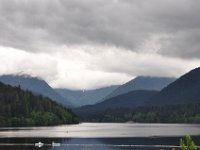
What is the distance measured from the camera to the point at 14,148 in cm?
17325

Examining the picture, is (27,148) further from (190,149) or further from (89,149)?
(190,149)

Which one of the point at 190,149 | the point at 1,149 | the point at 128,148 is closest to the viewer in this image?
the point at 190,149

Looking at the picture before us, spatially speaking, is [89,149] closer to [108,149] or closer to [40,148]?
[108,149]

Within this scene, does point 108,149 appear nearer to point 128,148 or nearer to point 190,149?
point 128,148

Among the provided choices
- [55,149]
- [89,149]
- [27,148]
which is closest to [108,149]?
[89,149]

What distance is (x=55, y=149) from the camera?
175 meters

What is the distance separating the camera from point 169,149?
17525 centimetres

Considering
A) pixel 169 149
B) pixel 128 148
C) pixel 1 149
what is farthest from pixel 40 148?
pixel 169 149

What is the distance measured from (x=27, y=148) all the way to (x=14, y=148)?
577cm

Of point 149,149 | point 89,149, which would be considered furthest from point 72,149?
point 149,149

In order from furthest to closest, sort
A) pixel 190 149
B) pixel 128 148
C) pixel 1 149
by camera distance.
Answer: pixel 128 148, pixel 1 149, pixel 190 149

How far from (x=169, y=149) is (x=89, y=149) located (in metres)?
30.9

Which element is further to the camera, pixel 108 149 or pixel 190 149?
pixel 108 149

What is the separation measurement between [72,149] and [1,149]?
89.1 ft
